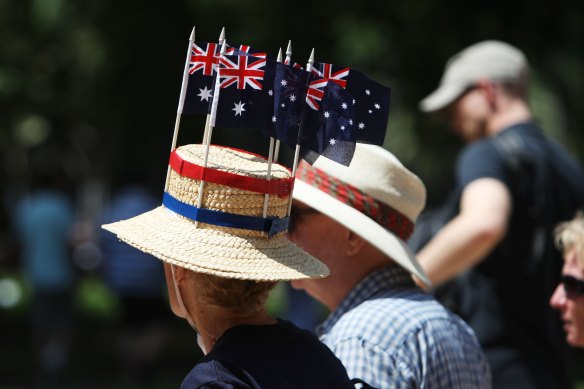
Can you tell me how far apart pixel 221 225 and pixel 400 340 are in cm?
69

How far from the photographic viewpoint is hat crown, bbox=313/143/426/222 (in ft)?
9.62

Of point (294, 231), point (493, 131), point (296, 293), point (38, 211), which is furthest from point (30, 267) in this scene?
point (294, 231)

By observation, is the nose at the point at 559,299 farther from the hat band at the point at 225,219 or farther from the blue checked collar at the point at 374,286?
the hat band at the point at 225,219

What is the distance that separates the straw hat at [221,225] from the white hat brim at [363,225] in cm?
63

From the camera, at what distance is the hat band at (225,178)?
2.13 metres

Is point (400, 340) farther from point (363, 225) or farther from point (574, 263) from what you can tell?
point (574, 263)

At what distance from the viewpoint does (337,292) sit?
9.79 ft

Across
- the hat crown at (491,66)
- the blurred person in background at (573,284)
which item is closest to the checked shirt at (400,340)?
the blurred person in background at (573,284)

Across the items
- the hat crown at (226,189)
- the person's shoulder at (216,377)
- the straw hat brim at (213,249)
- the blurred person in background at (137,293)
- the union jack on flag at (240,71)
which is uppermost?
the union jack on flag at (240,71)

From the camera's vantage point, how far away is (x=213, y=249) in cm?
212

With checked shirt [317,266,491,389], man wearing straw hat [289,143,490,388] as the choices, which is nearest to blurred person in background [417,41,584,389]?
man wearing straw hat [289,143,490,388]

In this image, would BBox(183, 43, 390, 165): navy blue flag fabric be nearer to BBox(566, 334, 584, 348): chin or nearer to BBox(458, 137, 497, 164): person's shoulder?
BBox(566, 334, 584, 348): chin

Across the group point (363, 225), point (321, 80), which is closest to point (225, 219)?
point (321, 80)

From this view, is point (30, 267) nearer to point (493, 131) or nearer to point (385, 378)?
point (493, 131)
